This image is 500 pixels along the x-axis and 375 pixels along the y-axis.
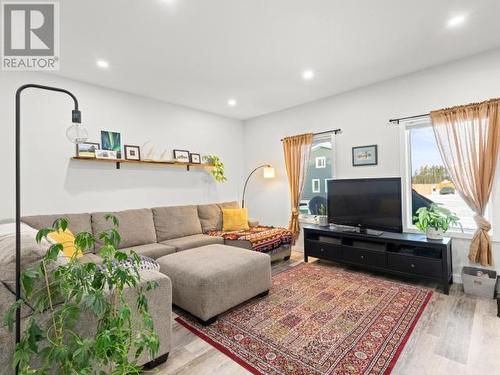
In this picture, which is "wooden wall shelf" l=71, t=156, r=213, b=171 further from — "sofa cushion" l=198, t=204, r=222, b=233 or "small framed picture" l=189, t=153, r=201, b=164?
"sofa cushion" l=198, t=204, r=222, b=233

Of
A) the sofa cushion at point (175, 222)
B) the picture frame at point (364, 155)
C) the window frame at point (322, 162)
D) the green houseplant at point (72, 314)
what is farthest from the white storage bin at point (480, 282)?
the sofa cushion at point (175, 222)

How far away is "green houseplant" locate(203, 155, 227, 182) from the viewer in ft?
15.5

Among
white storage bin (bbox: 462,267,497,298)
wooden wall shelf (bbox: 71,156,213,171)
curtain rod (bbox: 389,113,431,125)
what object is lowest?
white storage bin (bbox: 462,267,497,298)

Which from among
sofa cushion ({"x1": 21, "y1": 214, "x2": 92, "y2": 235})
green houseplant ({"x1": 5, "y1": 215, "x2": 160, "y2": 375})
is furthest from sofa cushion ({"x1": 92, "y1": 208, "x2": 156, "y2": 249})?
green houseplant ({"x1": 5, "y1": 215, "x2": 160, "y2": 375})

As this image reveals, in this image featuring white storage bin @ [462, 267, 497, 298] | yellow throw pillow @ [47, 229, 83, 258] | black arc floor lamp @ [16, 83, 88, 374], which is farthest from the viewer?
white storage bin @ [462, 267, 497, 298]

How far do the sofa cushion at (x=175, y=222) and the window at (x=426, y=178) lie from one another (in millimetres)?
3112

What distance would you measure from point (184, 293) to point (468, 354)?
2196mm

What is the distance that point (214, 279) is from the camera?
7.38 feet

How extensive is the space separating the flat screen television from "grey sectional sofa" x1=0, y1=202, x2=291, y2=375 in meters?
1.02

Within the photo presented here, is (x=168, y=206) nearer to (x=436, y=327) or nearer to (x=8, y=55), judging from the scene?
(x=8, y=55)

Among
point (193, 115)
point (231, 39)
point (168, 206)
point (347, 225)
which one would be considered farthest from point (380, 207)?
point (193, 115)

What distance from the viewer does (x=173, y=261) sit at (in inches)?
102

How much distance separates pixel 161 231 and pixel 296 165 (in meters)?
2.46

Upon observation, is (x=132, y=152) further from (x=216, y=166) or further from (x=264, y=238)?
(x=264, y=238)
